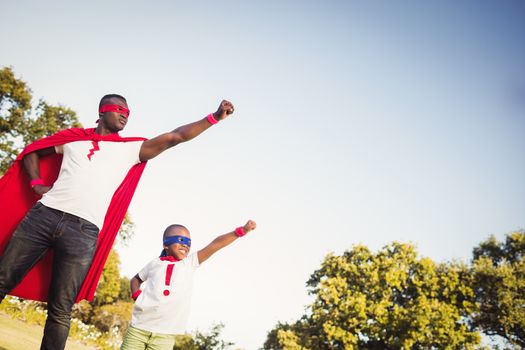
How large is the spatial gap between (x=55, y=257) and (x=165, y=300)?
1254 mm

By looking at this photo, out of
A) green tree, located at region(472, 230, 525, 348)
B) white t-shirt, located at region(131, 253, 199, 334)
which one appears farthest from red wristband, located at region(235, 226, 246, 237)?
green tree, located at region(472, 230, 525, 348)

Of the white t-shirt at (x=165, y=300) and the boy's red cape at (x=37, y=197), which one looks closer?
the boy's red cape at (x=37, y=197)

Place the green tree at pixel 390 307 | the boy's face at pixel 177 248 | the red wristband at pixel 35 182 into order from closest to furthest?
1. the red wristband at pixel 35 182
2. the boy's face at pixel 177 248
3. the green tree at pixel 390 307

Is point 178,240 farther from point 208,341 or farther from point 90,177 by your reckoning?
point 208,341

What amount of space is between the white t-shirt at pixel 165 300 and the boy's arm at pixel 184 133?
4.79 ft

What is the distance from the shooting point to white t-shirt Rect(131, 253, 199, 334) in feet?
12.7

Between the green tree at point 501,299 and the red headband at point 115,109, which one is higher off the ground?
the green tree at point 501,299

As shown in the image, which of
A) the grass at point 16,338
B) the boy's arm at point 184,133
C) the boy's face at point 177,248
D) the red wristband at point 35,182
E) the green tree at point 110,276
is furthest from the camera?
the green tree at point 110,276

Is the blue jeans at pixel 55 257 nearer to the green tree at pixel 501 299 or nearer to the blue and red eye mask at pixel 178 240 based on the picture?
the blue and red eye mask at pixel 178 240

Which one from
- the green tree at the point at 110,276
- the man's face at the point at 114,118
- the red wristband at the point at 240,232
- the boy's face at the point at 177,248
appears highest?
the green tree at the point at 110,276

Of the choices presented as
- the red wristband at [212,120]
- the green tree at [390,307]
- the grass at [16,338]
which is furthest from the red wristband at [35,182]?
the green tree at [390,307]

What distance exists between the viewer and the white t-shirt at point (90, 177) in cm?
318

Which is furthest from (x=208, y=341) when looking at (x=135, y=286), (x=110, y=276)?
(x=135, y=286)

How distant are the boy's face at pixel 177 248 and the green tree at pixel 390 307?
20440 millimetres
